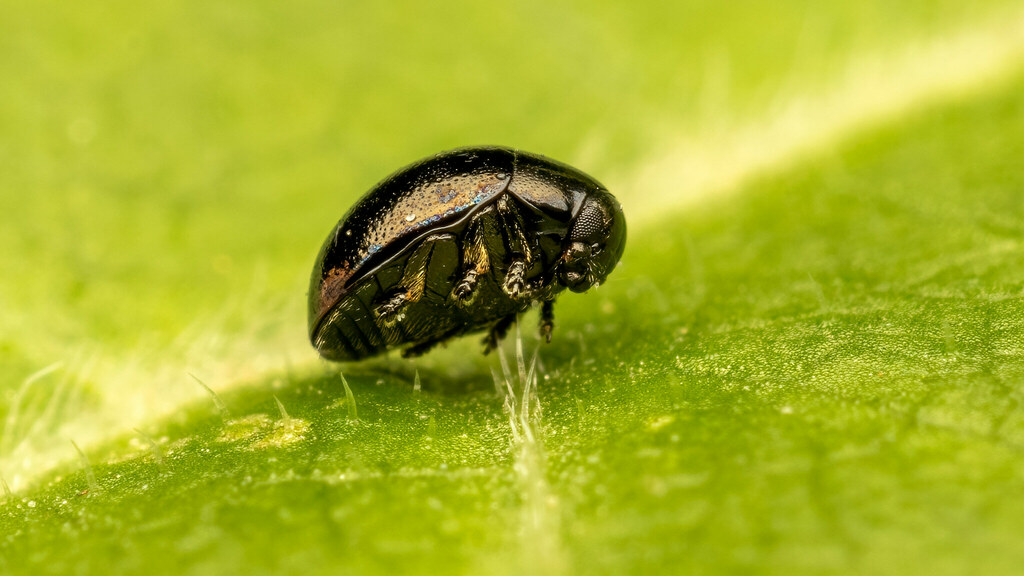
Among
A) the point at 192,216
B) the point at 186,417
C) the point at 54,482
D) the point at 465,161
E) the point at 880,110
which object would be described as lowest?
the point at 54,482

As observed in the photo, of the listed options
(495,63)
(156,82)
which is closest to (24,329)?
(156,82)

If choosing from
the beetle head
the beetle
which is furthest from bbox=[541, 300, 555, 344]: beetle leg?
the beetle head

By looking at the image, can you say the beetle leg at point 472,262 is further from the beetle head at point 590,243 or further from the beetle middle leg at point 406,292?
the beetle head at point 590,243

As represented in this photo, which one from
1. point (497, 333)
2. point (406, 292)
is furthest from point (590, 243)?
point (406, 292)

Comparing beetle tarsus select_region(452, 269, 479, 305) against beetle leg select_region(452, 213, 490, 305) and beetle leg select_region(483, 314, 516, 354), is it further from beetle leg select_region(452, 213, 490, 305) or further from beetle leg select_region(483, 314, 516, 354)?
beetle leg select_region(483, 314, 516, 354)

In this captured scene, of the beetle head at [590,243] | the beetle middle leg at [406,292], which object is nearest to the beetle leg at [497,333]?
the beetle head at [590,243]

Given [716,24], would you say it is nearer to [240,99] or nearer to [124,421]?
[240,99]
